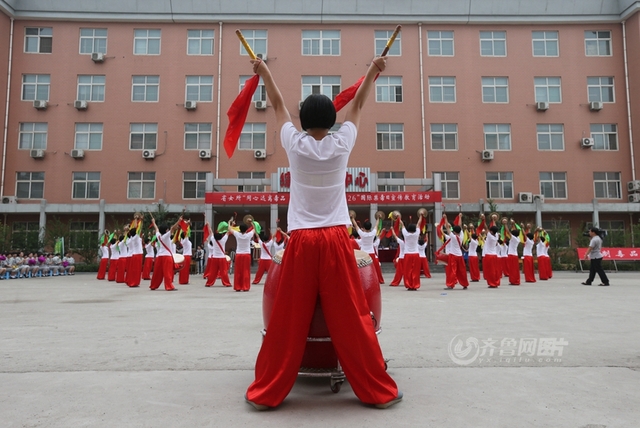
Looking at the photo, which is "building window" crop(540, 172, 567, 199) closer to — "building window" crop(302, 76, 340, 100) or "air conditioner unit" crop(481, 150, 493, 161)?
"air conditioner unit" crop(481, 150, 493, 161)

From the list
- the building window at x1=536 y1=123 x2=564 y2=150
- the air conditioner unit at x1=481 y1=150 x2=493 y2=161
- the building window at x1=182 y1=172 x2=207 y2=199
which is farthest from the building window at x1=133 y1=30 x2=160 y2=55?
the building window at x1=536 y1=123 x2=564 y2=150

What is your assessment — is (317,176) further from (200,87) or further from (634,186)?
(634,186)

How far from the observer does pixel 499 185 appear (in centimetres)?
2834

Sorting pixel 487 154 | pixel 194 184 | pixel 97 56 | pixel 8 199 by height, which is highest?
pixel 97 56

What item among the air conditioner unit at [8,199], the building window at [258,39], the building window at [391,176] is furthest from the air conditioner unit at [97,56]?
the building window at [391,176]

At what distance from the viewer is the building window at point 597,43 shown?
1148 inches

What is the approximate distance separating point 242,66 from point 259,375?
91.3 feet

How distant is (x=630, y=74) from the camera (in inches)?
1132

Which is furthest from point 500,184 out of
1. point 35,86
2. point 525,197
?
point 35,86

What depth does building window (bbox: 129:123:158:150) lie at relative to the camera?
92.5 feet

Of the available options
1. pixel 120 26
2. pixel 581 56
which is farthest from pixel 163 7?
pixel 581 56

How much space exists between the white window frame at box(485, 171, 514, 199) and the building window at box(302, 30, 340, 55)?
11731mm

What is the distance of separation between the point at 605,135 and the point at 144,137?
88.9 ft

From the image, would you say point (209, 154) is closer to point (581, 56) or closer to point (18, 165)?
point (18, 165)
